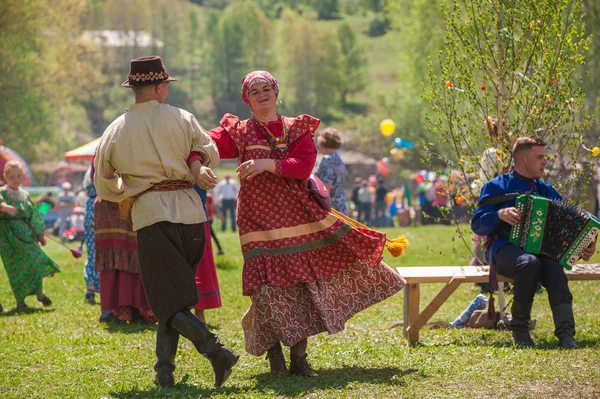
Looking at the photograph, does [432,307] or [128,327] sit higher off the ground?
[432,307]

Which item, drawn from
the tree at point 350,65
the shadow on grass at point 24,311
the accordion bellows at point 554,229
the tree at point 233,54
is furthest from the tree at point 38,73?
the tree at point 350,65

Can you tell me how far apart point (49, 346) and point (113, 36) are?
91.2m

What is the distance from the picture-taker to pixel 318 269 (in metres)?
5.82

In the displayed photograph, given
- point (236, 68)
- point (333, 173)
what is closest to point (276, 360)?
point (333, 173)

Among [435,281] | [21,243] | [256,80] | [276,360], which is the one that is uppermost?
[256,80]

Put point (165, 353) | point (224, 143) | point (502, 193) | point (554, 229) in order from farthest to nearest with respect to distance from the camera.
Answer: point (502, 193) → point (554, 229) → point (224, 143) → point (165, 353)

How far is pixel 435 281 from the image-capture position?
23.1ft

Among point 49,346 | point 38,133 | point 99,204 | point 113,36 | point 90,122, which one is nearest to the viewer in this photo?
point 49,346

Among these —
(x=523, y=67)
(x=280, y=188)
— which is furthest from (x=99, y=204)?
(x=523, y=67)

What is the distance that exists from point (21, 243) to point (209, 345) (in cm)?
547

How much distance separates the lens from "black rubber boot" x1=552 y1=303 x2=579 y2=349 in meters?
6.41

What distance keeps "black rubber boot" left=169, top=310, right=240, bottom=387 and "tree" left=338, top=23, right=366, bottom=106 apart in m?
90.7

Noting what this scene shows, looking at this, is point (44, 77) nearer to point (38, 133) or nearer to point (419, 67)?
point (38, 133)

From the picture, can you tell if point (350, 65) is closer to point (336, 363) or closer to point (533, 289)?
point (533, 289)
